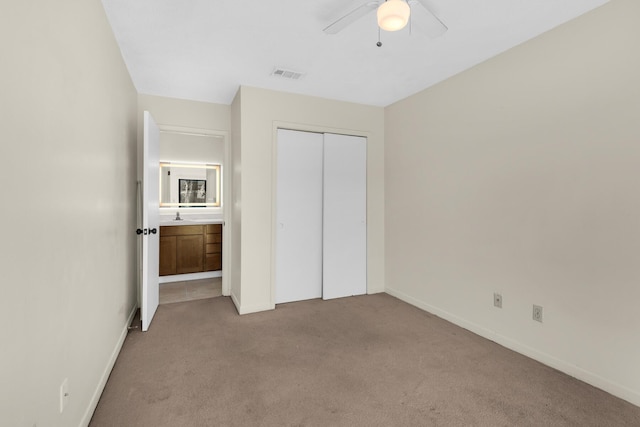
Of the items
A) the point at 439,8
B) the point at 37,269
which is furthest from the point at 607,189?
the point at 37,269

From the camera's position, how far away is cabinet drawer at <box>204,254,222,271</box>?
4.86 meters

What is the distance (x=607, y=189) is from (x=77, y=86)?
3.13 meters

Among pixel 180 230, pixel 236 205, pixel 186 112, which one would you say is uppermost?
pixel 186 112

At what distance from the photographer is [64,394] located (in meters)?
1.34

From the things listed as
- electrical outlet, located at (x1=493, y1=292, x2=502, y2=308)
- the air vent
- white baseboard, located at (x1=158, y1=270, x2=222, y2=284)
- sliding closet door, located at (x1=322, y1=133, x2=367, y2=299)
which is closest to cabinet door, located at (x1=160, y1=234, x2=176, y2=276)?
white baseboard, located at (x1=158, y1=270, x2=222, y2=284)

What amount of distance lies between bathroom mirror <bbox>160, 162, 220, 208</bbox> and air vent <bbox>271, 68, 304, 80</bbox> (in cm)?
269

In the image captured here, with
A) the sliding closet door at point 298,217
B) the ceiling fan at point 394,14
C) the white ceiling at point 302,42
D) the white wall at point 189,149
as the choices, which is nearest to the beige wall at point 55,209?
the white ceiling at point 302,42

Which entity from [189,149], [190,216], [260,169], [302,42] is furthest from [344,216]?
[189,149]

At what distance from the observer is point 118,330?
246cm

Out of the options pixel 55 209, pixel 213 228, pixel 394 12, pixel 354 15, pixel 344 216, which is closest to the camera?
pixel 55 209

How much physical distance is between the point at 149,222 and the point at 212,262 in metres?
2.08

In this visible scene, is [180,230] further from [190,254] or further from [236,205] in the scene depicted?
[236,205]

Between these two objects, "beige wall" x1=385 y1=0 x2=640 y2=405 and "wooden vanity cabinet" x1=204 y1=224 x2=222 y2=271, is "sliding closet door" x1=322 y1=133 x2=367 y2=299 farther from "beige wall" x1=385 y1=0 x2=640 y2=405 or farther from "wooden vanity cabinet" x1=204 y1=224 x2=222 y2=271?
"wooden vanity cabinet" x1=204 y1=224 x2=222 y2=271

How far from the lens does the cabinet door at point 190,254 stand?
4664 mm
